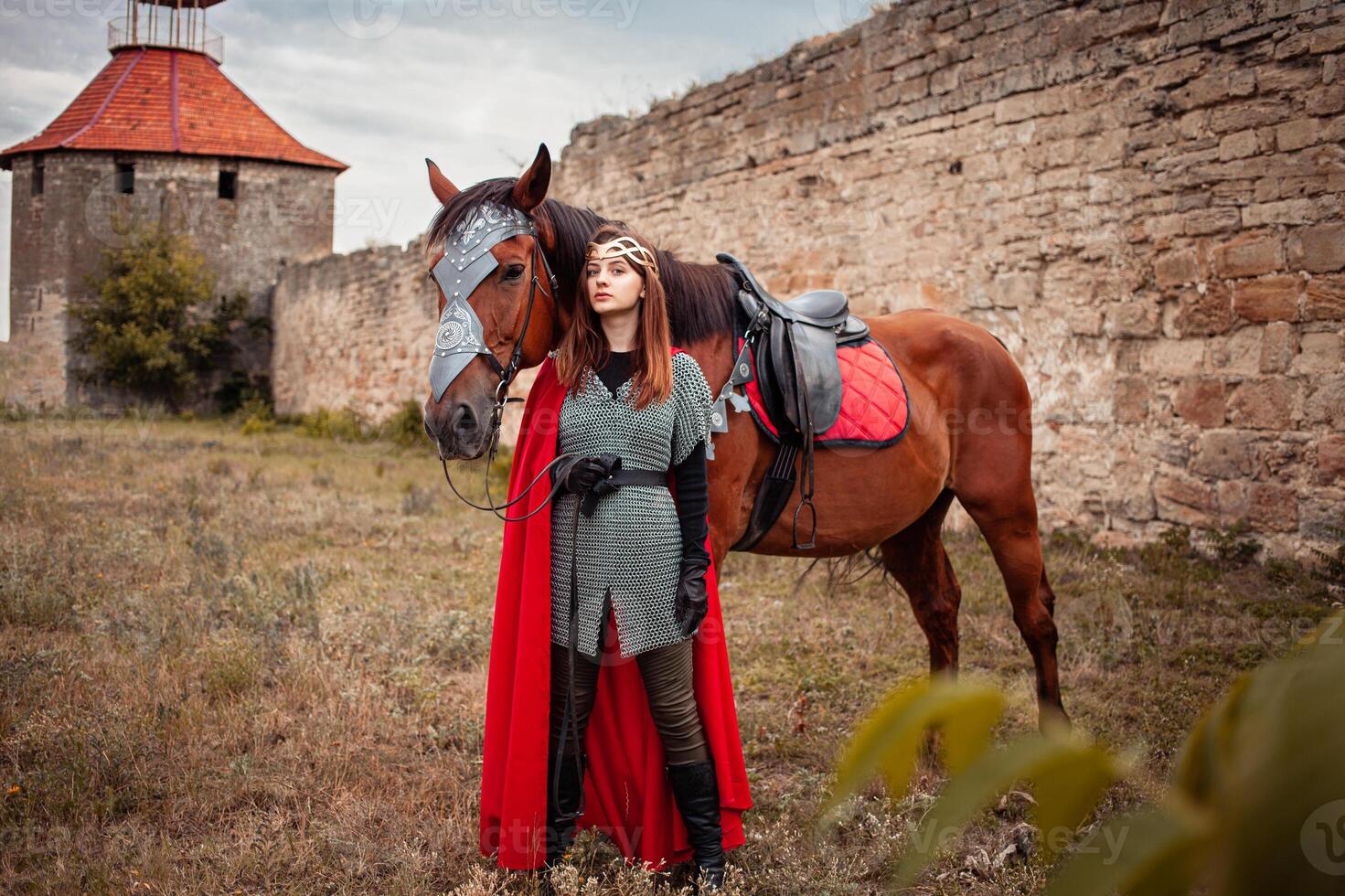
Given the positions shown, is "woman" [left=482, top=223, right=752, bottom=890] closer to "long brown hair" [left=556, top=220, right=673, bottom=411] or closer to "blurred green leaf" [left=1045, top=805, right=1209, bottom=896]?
"long brown hair" [left=556, top=220, right=673, bottom=411]

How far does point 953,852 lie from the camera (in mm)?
2838

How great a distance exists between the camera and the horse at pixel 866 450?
8.14 ft

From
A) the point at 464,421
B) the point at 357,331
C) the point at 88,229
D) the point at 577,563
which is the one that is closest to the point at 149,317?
the point at 88,229

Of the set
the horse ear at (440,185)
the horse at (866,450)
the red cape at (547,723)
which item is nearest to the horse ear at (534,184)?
the horse at (866,450)

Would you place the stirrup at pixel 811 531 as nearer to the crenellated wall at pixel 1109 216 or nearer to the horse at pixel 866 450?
the horse at pixel 866 450

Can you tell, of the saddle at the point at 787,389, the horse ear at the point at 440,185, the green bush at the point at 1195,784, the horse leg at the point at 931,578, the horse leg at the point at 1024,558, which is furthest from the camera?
the horse leg at the point at 931,578

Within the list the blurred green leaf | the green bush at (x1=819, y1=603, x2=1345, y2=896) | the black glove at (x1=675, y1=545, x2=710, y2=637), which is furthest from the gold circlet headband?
the blurred green leaf

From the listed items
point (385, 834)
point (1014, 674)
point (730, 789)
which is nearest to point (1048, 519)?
point (1014, 674)

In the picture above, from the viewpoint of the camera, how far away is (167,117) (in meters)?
23.5

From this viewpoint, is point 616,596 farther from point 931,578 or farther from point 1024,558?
point 1024,558

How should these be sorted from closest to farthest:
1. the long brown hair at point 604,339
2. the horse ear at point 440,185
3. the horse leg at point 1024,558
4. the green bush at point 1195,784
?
the green bush at point 1195,784 < the long brown hair at point 604,339 < the horse ear at point 440,185 < the horse leg at point 1024,558

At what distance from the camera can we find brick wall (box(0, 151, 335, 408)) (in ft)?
74.0

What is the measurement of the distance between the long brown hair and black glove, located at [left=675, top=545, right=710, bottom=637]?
0.47m

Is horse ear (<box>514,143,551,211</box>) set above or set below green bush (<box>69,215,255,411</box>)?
below
